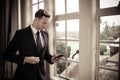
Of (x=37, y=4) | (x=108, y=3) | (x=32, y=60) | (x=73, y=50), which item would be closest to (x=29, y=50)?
(x=32, y=60)

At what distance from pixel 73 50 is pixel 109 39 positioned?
0.67 m

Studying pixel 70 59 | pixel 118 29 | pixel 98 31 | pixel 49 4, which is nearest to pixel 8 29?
pixel 49 4

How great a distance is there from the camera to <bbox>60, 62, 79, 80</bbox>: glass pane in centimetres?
266

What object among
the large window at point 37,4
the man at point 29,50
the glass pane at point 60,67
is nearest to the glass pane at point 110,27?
the man at point 29,50

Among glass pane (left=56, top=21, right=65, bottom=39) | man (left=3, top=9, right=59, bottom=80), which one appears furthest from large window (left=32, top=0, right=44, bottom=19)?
man (left=3, top=9, right=59, bottom=80)

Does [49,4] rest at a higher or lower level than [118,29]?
higher

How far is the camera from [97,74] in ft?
7.41

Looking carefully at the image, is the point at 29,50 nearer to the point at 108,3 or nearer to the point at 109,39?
the point at 109,39

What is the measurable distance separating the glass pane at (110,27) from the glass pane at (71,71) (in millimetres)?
643

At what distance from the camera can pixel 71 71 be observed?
8.94ft

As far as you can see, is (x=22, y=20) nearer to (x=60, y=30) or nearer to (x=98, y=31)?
(x=60, y=30)

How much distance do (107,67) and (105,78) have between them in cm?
16

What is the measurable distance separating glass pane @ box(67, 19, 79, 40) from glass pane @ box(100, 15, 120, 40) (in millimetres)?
466

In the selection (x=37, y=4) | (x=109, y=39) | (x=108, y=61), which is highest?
(x=37, y=4)
